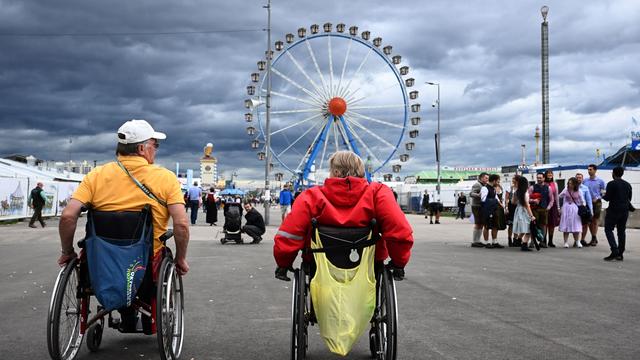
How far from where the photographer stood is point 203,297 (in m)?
7.41

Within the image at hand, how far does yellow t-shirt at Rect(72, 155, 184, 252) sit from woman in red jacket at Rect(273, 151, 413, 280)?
0.83m

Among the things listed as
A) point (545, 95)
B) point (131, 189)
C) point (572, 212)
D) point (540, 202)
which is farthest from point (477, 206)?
point (545, 95)

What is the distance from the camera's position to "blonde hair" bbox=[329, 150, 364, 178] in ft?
14.0

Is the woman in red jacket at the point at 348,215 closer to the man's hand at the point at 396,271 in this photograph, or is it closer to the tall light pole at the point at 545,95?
the man's hand at the point at 396,271

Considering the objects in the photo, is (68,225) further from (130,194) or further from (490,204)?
(490,204)

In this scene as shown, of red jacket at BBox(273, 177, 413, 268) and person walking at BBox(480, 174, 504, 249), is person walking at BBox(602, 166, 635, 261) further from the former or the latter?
red jacket at BBox(273, 177, 413, 268)

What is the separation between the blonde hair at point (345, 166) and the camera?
168 inches

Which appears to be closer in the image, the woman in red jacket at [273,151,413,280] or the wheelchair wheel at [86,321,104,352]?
the woman in red jacket at [273,151,413,280]

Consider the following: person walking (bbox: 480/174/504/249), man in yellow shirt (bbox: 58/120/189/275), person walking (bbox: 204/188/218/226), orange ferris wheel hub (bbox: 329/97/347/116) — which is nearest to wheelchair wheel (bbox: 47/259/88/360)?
man in yellow shirt (bbox: 58/120/189/275)

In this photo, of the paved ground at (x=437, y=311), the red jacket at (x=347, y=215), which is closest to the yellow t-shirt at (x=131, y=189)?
the red jacket at (x=347, y=215)

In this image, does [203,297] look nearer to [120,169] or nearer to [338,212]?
[120,169]

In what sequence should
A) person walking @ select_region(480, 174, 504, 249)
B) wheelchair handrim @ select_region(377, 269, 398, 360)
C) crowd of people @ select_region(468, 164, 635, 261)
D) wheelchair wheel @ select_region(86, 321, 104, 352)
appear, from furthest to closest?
person walking @ select_region(480, 174, 504, 249) < crowd of people @ select_region(468, 164, 635, 261) < wheelchair wheel @ select_region(86, 321, 104, 352) < wheelchair handrim @ select_region(377, 269, 398, 360)

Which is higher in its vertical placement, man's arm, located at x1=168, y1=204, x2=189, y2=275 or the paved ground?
man's arm, located at x1=168, y1=204, x2=189, y2=275

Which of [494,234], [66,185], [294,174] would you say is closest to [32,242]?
[494,234]
